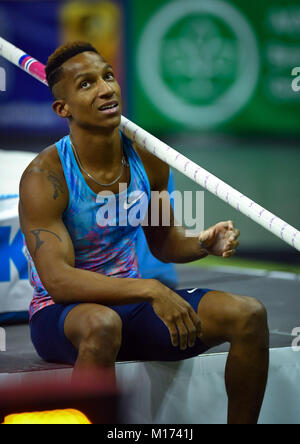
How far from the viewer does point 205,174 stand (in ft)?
7.13

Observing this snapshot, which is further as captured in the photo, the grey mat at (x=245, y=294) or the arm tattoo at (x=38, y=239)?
the grey mat at (x=245, y=294)

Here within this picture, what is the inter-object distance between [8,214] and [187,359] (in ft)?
3.57

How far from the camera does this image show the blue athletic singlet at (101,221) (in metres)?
2.09

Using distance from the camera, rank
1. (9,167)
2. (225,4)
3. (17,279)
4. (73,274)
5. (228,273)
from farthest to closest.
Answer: (225,4) → (228,273) → (9,167) → (17,279) → (73,274)

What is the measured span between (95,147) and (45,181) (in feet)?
0.62

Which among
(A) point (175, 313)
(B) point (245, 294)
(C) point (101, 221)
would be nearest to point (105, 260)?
(C) point (101, 221)

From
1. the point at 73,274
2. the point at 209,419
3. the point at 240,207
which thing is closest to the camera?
the point at 73,274

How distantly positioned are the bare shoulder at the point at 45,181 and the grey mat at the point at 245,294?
485mm

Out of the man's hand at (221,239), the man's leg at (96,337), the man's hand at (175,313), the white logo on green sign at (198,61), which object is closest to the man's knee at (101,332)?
the man's leg at (96,337)

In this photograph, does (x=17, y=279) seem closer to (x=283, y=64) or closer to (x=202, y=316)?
(x=202, y=316)

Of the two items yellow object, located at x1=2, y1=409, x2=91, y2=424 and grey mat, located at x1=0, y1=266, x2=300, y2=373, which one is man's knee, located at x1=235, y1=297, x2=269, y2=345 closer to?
grey mat, located at x1=0, y1=266, x2=300, y2=373

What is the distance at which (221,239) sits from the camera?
79.4 inches

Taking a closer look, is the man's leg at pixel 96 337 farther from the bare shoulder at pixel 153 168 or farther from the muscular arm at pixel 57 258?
the bare shoulder at pixel 153 168

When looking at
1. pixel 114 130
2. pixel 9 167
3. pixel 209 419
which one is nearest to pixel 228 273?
pixel 9 167
